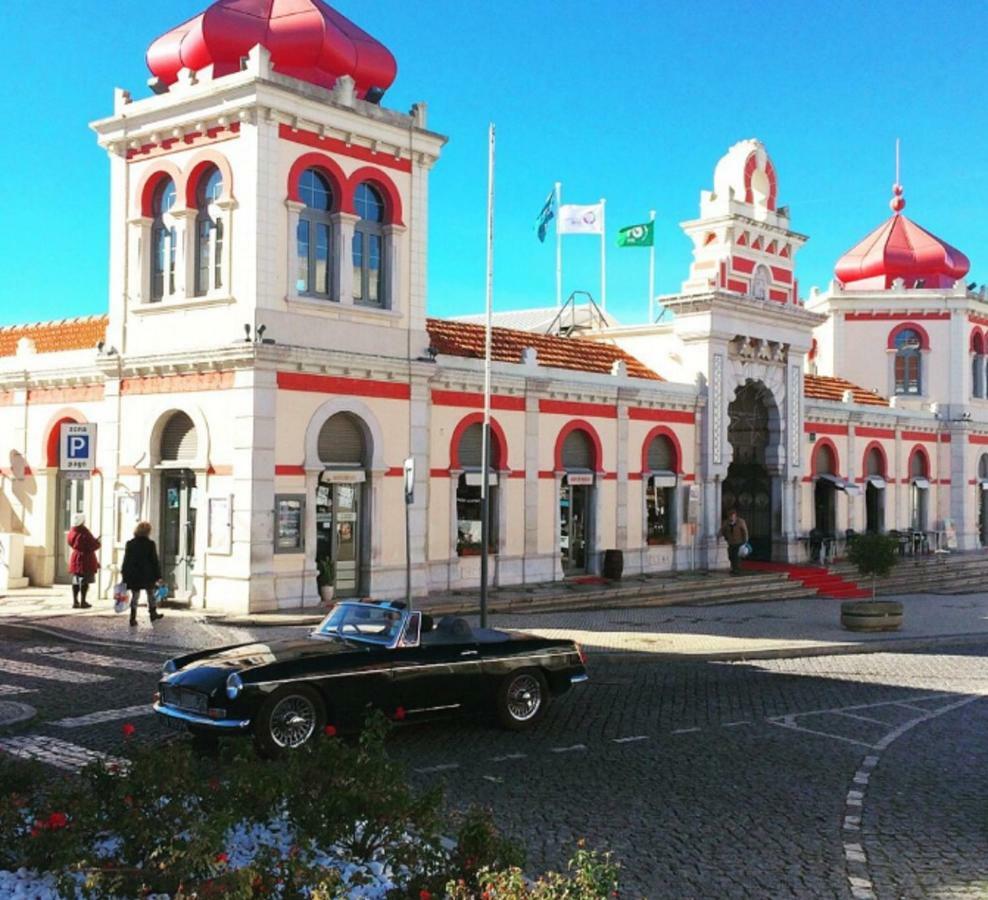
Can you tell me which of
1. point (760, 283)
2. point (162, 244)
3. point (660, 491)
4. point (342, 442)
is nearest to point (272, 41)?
point (162, 244)

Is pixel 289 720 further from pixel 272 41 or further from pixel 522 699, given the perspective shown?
pixel 272 41

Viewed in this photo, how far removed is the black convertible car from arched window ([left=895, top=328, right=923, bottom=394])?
31753mm

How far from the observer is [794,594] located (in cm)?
2706

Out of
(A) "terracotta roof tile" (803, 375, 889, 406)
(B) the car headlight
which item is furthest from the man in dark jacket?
(B) the car headlight

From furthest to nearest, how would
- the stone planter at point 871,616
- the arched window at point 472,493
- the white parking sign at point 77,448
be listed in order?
the arched window at point 472,493
the stone planter at point 871,616
the white parking sign at point 77,448

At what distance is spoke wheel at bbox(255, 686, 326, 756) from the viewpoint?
937 cm

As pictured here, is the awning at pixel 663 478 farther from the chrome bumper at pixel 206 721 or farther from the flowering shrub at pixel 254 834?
the flowering shrub at pixel 254 834

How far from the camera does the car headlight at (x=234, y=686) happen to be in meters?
9.22

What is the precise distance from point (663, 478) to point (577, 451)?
9.82ft

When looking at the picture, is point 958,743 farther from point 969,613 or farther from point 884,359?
point 884,359

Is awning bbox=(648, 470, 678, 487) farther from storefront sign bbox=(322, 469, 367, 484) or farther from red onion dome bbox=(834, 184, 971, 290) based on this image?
red onion dome bbox=(834, 184, 971, 290)

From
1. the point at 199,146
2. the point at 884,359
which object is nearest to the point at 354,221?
the point at 199,146

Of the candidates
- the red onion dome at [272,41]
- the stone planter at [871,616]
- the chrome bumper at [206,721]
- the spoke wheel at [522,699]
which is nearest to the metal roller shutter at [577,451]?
the stone planter at [871,616]

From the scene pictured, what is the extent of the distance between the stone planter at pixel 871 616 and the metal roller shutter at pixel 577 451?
7.62m
